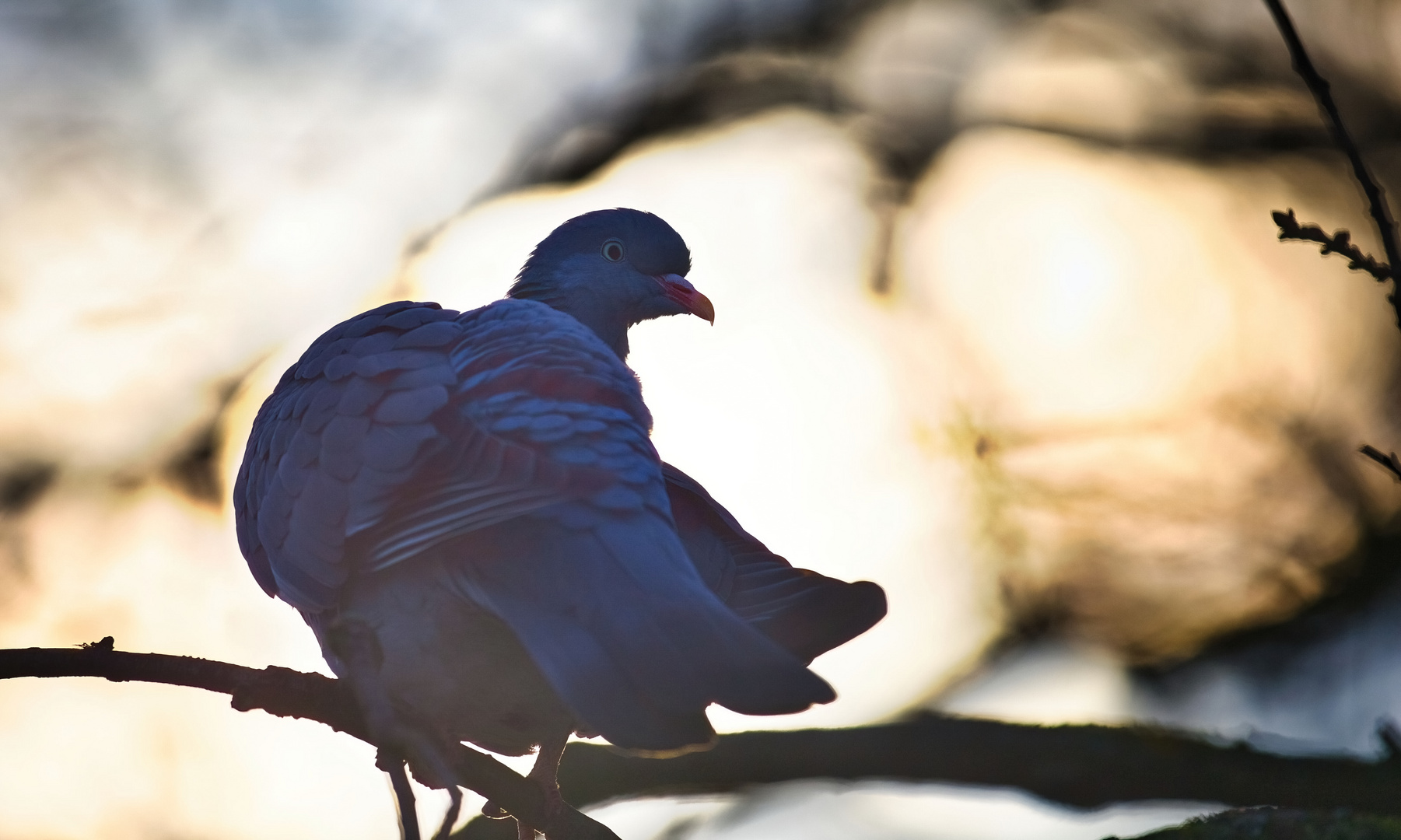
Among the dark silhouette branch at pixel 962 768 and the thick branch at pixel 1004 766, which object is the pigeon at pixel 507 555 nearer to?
the dark silhouette branch at pixel 962 768

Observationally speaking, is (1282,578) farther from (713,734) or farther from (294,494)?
(294,494)

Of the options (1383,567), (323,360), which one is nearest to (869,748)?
(323,360)

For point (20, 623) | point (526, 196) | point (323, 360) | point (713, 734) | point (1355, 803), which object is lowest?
point (1355, 803)

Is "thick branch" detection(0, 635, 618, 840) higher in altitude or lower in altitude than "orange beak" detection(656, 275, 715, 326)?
lower

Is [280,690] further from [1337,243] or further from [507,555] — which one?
[1337,243]

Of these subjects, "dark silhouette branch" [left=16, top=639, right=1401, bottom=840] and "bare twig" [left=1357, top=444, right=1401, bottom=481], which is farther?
"dark silhouette branch" [left=16, top=639, right=1401, bottom=840]

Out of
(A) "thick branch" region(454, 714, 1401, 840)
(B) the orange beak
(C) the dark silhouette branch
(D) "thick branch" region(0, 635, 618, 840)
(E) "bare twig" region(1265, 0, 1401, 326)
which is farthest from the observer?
(B) the orange beak

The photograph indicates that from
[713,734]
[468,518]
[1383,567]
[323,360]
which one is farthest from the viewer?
[1383,567]

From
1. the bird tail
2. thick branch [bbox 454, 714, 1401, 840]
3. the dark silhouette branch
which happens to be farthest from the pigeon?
thick branch [bbox 454, 714, 1401, 840]

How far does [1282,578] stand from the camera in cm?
390

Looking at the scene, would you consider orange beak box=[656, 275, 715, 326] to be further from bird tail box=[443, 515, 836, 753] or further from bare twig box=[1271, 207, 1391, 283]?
bare twig box=[1271, 207, 1391, 283]

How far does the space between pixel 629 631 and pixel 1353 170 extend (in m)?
1.16

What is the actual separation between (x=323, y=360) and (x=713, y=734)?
1.25 metres

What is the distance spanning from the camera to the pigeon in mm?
1670
